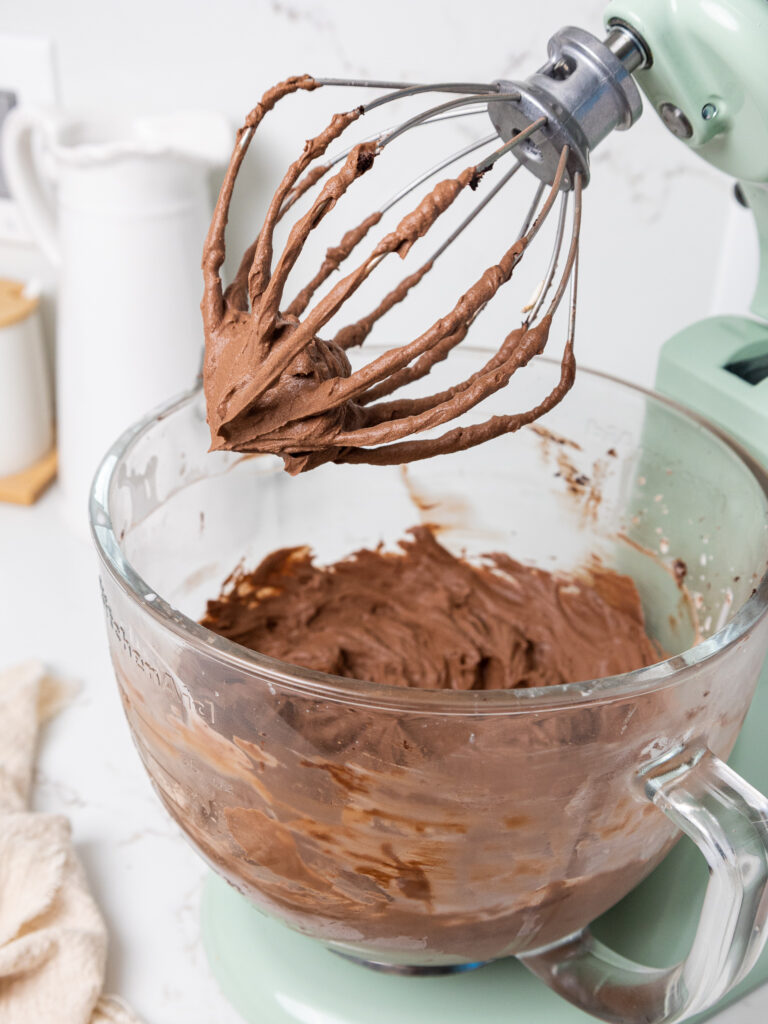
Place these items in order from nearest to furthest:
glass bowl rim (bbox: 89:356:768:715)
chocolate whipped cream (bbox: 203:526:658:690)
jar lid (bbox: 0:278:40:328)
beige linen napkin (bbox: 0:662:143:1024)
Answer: glass bowl rim (bbox: 89:356:768:715) → beige linen napkin (bbox: 0:662:143:1024) → chocolate whipped cream (bbox: 203:526:658:690) → jar lid (bbox: 0:278:40:328)

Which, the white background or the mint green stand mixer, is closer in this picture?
the mint green stand mixer

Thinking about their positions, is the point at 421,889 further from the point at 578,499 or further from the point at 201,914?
the point at 578,499

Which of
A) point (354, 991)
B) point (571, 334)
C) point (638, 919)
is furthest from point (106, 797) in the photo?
point (571, 334)

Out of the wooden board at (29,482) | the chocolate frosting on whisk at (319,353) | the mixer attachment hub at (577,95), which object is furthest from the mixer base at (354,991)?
the wooden board at (29,482)

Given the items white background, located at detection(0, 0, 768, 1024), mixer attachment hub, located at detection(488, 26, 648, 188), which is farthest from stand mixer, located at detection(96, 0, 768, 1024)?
white background, located at detection(0, 0, 768, 1024)

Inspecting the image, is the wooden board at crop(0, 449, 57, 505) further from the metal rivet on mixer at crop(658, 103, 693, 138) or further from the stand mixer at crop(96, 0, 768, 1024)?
the metal rivet on mixer at crop(658, 103, 693, 138)

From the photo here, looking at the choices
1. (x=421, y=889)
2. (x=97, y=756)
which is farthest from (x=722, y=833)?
(x=97, y=756)
